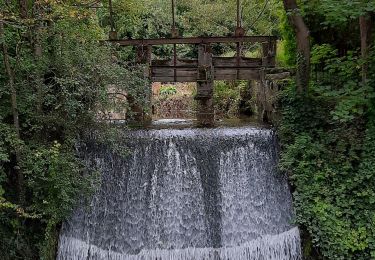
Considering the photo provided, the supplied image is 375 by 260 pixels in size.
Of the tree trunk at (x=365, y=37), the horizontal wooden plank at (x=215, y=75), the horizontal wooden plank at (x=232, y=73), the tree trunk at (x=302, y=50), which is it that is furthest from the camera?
the horizontal wooden plank at (x=232, y=73)

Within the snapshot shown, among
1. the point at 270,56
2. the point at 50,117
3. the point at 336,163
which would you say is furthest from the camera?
the point at 270,56

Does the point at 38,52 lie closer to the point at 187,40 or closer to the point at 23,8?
the point at 23,8

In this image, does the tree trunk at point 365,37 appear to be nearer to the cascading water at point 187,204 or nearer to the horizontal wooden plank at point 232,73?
the cascading water at point 187,204

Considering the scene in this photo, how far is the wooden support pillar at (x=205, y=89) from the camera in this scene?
10.3 meters

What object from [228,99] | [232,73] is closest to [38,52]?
[232,73]

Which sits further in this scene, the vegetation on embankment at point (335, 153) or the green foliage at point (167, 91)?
the green foliage at point (167, 91)

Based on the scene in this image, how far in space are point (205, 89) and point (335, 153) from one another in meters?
3.38

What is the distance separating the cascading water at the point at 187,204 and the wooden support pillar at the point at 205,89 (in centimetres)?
163

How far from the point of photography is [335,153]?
8.10 m

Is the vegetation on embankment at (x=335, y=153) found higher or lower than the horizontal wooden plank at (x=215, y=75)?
lower

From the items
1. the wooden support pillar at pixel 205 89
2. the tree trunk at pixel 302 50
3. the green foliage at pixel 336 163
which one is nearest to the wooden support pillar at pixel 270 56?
the wooden support pillar at pixel 205 89

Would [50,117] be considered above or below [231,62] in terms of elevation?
below

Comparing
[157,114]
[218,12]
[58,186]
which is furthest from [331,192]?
[218,12]

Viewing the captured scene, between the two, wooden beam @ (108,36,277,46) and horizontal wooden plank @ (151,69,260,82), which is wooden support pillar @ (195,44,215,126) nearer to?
wooden beam @ (108,36,277,46)
